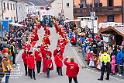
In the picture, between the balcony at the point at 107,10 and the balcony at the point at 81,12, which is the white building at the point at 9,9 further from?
the balcony at the point at 107,10

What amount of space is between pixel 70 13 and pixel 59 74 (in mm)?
44860

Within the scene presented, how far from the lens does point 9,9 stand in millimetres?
50406

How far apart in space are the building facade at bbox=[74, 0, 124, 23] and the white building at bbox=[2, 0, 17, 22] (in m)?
8.61

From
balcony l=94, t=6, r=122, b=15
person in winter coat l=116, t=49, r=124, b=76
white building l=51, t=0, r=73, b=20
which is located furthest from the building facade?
person in winter coat l=116, t=49, r=124, b=76

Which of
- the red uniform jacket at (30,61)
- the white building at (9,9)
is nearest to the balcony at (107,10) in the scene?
the white building at (9,9)

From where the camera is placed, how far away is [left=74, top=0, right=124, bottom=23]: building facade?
5578cm

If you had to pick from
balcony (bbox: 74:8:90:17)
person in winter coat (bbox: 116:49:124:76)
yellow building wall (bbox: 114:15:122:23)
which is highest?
balcony (bbox: 74:8:90:17)

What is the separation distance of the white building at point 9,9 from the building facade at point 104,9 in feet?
28.3

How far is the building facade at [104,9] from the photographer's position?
5578cm

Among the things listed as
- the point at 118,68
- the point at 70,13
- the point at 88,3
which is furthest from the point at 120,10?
the point at 118,68

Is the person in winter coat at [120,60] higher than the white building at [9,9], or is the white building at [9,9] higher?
the white building at [9,9]

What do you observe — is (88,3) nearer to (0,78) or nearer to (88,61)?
(88,61)

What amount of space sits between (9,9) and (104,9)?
13757 mm

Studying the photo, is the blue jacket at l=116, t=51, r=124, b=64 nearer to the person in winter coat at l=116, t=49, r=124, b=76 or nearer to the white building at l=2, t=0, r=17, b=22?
the person in winter coat at l=116, t=49, r=124, b=76
